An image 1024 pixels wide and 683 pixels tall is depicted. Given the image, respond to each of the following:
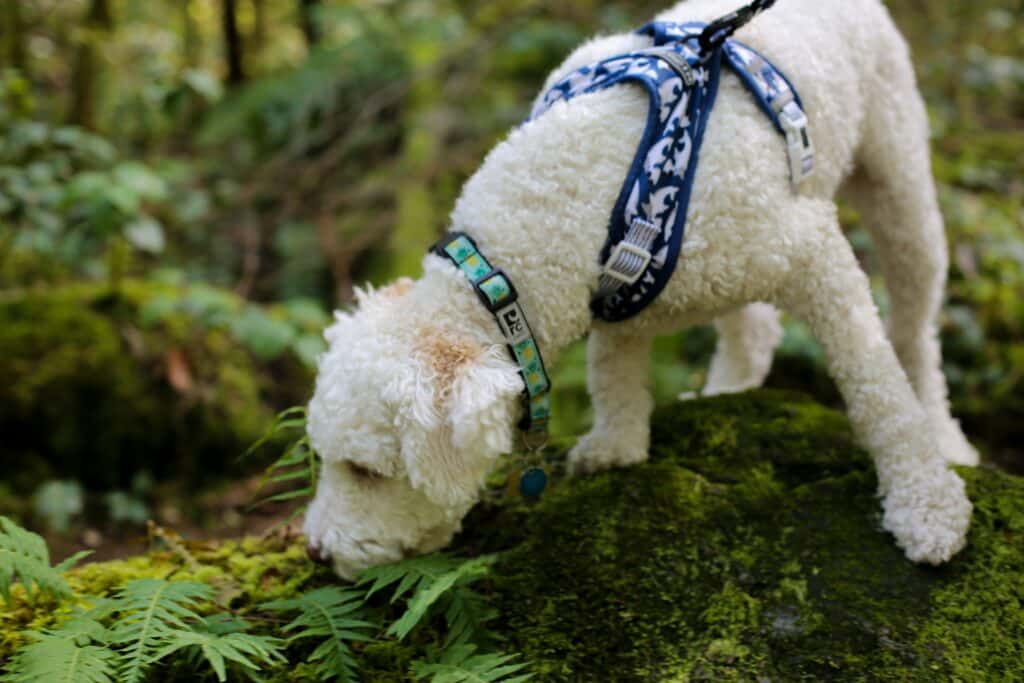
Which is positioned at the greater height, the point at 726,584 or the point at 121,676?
the point at 121,676

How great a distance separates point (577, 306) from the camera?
2.27 metres

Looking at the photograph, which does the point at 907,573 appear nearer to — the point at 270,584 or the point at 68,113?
the point at 270,584

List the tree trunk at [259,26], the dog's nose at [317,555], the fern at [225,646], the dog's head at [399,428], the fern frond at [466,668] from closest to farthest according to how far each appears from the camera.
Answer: the fern at [225,646], the fern frond at [466,668], the dog's head at [399,428], the dog's nose at [317,555], the tree trunk at [259,26]

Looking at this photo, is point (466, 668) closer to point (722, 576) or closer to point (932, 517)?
point (722, 576)

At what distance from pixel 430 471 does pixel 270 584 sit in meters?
0.85

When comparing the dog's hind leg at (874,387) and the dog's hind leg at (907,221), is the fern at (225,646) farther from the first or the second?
the dog's hind leg at (907,221)

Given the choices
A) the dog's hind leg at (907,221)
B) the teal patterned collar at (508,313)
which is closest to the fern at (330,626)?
the teal patterned collar at (508,313)

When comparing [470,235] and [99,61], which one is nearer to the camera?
[470,235]

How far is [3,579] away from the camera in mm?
1740

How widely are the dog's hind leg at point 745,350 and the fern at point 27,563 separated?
252 centimetres

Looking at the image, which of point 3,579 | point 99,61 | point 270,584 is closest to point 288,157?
point 99,61

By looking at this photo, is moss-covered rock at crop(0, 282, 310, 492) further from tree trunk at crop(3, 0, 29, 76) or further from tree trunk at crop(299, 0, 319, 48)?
tree trunk at crop(299, 0, 319, 48)

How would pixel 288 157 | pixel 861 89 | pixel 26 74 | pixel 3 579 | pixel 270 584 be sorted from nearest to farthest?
pixel 3 579, pixel 270 584, pixel 861 89, pixel 26 74, pixel 288 157

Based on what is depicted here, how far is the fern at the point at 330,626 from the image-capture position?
6.50ft
